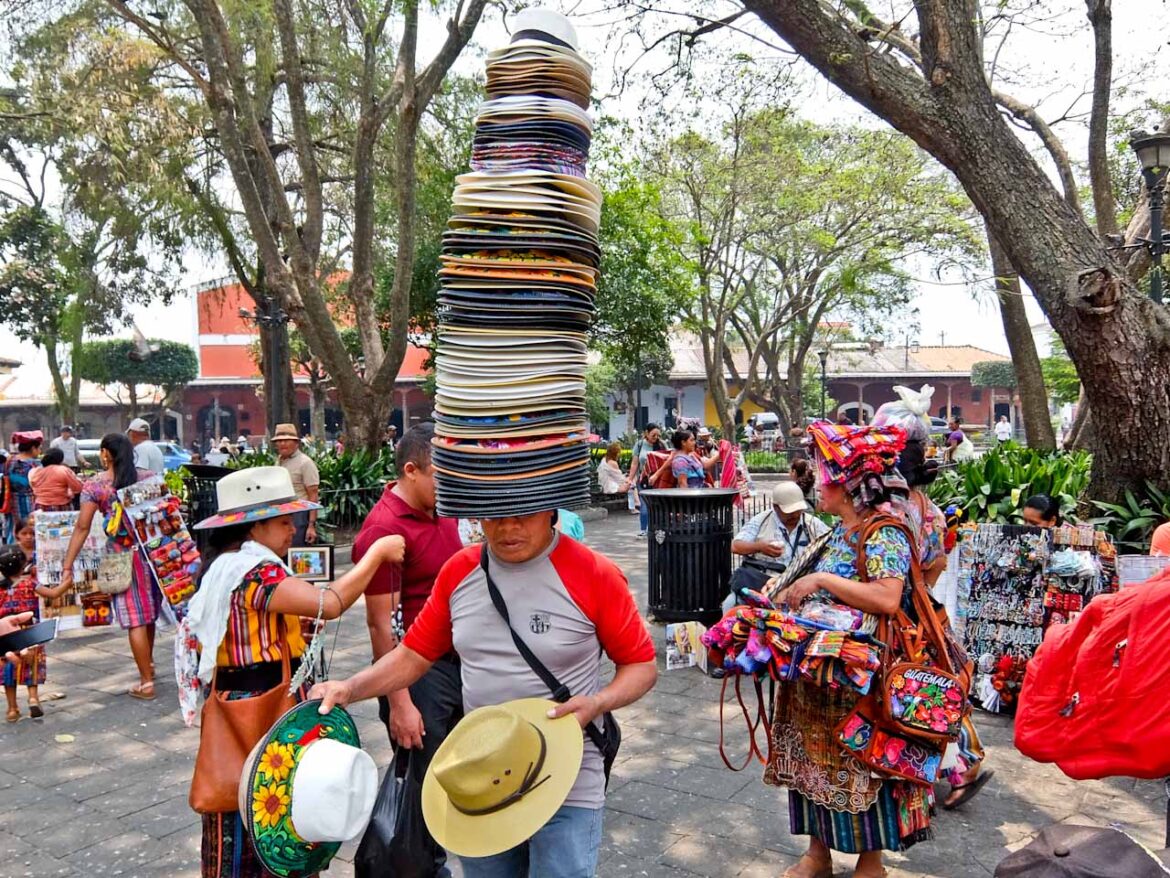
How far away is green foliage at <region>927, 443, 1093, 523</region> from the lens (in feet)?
22.6

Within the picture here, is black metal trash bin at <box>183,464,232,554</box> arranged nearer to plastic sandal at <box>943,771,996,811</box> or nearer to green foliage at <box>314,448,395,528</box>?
green foliage at <box>314,448,395,528</box>

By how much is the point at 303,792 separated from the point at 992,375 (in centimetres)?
5395

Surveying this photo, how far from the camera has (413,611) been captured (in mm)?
3326

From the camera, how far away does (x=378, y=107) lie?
11242mm

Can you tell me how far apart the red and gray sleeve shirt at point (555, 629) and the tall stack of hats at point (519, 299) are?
21 cm

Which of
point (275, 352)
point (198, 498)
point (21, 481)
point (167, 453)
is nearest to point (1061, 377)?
point (275, 352)

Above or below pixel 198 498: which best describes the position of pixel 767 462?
below

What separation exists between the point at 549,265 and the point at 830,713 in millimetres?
1925

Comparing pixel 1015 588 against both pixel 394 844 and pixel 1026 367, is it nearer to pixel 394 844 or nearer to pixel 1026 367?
pixel 394 844

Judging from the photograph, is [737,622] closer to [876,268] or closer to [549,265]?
[549,265]

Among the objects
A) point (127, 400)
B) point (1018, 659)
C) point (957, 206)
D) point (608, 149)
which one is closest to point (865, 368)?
point (957, 206)

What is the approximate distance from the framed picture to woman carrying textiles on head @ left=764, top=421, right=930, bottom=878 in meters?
1.64

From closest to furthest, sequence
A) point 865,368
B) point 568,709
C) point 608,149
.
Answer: point 568,709
point 608,149
point 865,368

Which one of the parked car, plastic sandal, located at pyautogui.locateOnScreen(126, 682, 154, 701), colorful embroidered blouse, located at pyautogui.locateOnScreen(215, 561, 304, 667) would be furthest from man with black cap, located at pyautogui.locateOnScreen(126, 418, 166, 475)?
the parked car
